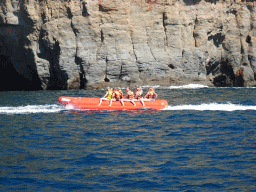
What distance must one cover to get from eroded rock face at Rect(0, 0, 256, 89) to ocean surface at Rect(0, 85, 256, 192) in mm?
16485

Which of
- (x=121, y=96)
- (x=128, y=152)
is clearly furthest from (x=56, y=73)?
(x=128, y=152)

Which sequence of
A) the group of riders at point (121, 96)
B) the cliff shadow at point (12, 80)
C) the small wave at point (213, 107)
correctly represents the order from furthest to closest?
the cliff shadow at point (12, 80) → the group of riders at point (121, 96) → the small wave at point (213, 107)

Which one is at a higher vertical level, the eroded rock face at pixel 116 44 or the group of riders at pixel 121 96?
the eroded rock face at pixel 116 44

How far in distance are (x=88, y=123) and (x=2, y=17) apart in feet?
73.4

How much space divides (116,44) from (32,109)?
53.1 ft

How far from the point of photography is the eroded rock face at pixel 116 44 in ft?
107

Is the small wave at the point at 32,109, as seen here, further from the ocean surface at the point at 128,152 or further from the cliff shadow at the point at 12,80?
the cliff shadow at the point at 12,80

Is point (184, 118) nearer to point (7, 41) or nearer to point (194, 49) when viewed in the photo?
point (194, 49)

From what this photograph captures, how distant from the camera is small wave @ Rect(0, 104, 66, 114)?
17750 millimetres

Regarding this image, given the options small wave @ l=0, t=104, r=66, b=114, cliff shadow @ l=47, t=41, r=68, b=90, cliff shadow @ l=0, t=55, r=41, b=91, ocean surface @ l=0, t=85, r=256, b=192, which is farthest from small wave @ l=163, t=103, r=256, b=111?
cliff shadow @ l=0, t=55, r=41, b=91

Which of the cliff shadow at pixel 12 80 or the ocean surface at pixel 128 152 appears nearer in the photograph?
the ocean surface at pixel 128 152

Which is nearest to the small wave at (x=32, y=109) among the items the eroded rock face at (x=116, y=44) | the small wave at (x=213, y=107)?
the small wave at (x=213, y=107)

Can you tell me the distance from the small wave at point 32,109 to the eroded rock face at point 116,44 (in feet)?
42.7

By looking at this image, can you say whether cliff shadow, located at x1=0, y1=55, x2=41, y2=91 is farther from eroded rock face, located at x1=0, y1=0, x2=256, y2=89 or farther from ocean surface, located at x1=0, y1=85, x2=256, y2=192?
ocean surface, located at x1=0, y1=85, x2=256, y2=192
